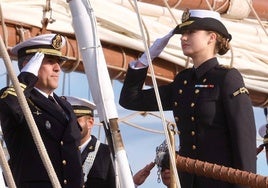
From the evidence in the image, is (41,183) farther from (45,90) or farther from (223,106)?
(223,106)

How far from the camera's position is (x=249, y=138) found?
505cm

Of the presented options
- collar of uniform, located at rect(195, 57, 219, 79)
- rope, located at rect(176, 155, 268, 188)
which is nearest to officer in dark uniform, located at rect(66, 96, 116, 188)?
collar of uniform, located at rect(195, 57, 219, 79)

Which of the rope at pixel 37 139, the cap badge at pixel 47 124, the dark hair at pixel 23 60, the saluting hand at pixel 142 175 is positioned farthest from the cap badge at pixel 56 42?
the rope at pixel 37 139

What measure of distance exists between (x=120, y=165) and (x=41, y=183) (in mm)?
853

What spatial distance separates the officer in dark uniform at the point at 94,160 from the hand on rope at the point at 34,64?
75 cm

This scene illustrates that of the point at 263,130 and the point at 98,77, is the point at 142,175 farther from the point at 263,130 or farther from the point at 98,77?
the point at 98,77

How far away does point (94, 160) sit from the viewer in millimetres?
6016

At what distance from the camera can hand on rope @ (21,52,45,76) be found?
5.15 m

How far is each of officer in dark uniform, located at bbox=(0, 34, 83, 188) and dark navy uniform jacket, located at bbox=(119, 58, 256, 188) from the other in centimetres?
47

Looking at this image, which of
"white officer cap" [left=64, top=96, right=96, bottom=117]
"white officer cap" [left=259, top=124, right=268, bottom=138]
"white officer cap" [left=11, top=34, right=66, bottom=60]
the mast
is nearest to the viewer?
the mast

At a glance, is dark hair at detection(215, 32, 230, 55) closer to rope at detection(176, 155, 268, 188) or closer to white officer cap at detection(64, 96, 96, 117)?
rope at detection(176, 155, 268, 188)

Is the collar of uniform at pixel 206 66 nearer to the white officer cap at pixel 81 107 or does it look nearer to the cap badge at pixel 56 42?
the cap badge at pixel 56 42

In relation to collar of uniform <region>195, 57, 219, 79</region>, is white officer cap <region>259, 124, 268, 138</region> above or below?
below

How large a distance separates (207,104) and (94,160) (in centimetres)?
105
